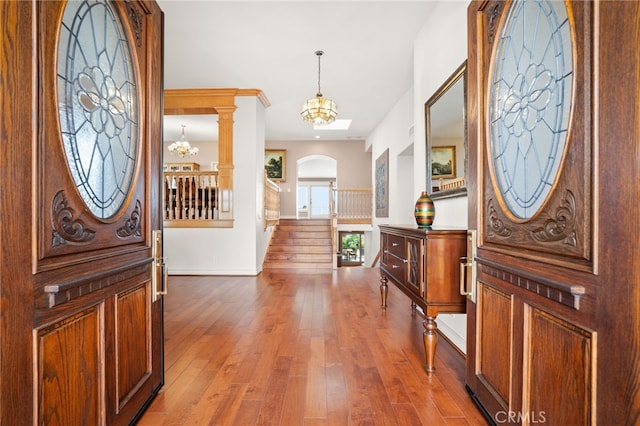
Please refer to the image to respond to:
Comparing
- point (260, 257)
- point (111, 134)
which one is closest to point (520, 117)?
point (111, 134)

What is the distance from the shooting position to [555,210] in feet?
4.12

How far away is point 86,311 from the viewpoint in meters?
1.35

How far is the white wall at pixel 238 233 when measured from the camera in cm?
607

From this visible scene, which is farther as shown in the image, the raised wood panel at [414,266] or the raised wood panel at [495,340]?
the raised wood panel at [414,266]

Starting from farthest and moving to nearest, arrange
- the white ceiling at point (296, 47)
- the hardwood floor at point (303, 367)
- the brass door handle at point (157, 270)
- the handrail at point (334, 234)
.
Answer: the handrail at point (334, 234)
the white ceiling at point (296, 47)
the brass door handle at point (157, 270)
the hardwood floor at point (303, 367)

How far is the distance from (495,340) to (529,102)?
1183 mm

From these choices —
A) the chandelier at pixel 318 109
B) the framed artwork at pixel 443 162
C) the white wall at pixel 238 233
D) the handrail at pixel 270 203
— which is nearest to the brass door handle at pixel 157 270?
the framed artwork at pixel 443 162

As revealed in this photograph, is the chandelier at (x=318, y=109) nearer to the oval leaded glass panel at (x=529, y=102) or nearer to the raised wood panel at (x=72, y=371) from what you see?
the oval leaded glass panel at (x=529, y=102)

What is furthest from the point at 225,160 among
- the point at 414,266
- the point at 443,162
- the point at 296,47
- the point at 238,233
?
the point at 414,266

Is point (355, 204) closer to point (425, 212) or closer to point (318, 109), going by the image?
point (318, 109)

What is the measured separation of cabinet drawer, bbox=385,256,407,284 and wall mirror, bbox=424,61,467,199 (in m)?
0.77

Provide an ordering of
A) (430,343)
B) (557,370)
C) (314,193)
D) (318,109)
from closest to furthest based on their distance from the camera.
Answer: (557,370)
(430,343)
(318,109)
(314,193)

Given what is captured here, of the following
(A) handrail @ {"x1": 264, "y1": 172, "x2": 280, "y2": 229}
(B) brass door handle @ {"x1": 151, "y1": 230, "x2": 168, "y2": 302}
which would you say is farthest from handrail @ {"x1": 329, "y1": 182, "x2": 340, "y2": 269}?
(B) brass door handle @ {"x1": 151, "y1": 230, "x2": 168, "y2": 302}

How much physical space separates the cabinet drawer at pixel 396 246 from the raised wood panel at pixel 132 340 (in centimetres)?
203
